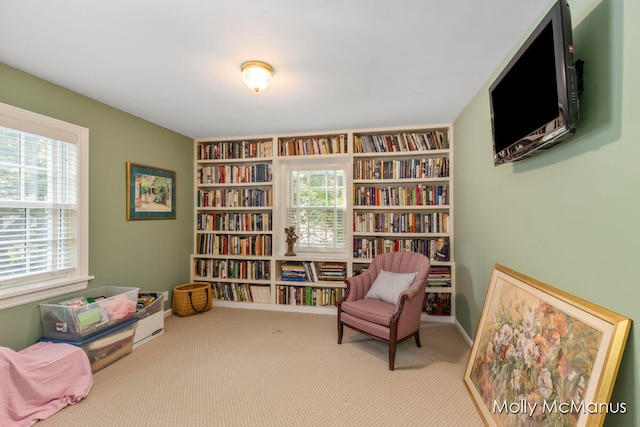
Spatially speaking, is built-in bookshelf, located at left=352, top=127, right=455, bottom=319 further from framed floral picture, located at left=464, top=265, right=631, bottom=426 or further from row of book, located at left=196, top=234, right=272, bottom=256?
framed floral picture, located at left=464, top=265, right=631, bottom=426

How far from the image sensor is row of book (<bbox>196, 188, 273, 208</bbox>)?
394 centimetres

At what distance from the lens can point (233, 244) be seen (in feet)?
13.1

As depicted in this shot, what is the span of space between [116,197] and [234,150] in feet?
5.24

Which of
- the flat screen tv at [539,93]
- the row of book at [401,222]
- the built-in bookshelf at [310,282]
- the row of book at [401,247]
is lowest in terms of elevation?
the built-in bookshelf at [310,282]

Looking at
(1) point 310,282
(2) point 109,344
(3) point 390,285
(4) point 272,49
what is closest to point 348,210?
(1) point 310,282

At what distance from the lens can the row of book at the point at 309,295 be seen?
12.1ft

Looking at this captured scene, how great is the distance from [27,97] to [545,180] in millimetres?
3624

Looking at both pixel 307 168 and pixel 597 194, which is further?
pixel 307 168

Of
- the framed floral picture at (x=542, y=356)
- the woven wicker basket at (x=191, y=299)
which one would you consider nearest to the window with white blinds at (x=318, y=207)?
the woven wicker basket at (x=191, y=299)

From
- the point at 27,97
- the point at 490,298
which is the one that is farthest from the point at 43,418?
the point at 490,298

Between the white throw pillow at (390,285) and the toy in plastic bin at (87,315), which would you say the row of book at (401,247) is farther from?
the toy in plastic bin at (87,315)

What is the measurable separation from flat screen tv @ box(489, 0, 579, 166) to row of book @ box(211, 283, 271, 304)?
320 cm

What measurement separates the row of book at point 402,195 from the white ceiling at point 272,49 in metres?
0.99

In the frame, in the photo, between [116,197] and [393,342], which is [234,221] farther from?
[393,342]
